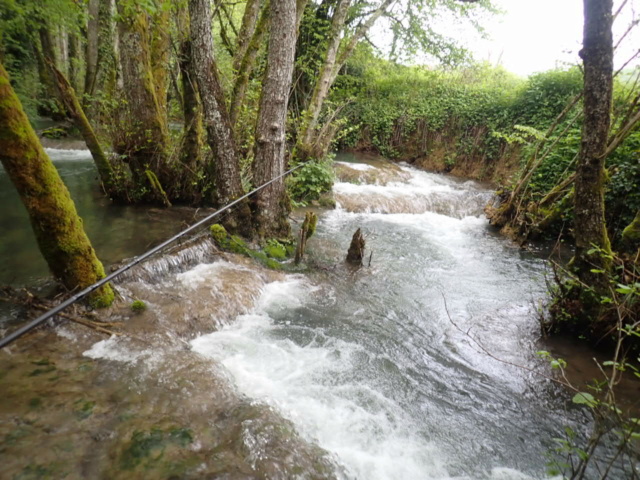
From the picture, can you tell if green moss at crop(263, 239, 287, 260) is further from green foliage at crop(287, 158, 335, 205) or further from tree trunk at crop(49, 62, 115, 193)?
tree trunk at crop(49, 62, 115, 193)

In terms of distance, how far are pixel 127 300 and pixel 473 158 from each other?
1296 centimetres

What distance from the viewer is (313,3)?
1206 cm

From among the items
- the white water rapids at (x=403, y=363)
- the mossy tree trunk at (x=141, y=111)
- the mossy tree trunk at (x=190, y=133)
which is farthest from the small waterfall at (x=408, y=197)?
the mossy tree trunk at (x=141, y=111)

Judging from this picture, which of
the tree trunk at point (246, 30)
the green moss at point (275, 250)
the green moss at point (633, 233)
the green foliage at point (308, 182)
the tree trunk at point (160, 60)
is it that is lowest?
the green moss at point (275, 250)

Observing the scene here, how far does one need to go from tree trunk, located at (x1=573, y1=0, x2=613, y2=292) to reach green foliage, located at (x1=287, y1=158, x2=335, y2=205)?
5630mm

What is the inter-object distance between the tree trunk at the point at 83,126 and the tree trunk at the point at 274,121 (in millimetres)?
2895

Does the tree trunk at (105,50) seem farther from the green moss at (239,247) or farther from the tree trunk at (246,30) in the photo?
the green moss at (239,247)

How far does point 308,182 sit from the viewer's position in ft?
28.1

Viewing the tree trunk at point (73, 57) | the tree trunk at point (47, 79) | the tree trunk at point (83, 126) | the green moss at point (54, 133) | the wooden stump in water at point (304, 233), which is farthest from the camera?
the tree trunk at point (73, 57)

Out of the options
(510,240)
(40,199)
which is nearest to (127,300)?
(40,199)

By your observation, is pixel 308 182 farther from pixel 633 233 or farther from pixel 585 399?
pixel 585 399

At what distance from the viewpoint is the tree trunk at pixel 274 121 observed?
4.95 metres

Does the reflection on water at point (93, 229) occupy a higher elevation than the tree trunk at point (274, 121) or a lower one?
lower

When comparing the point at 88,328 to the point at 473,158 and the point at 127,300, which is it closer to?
the point at 127,300
